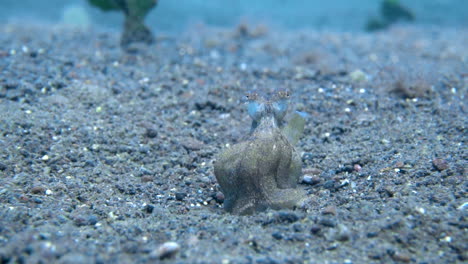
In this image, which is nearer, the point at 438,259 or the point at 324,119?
the point at 438,259

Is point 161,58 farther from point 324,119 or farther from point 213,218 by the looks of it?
point 213,218

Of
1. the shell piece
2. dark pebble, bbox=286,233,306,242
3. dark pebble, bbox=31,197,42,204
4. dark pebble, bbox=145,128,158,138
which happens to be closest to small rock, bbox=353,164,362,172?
the shell piece

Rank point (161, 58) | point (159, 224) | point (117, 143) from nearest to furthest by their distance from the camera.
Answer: point (159, 224)
point (117, 143)
point (161, 58)

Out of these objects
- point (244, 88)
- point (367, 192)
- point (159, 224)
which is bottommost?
point (159, 224)

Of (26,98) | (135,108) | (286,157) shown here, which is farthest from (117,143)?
(286,157)

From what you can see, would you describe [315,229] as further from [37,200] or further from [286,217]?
[37,200]

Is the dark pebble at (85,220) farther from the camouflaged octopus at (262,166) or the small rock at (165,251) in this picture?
the camouflaged octopus at (262,166)

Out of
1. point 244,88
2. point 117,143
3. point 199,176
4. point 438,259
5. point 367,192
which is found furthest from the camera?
point 244,88
